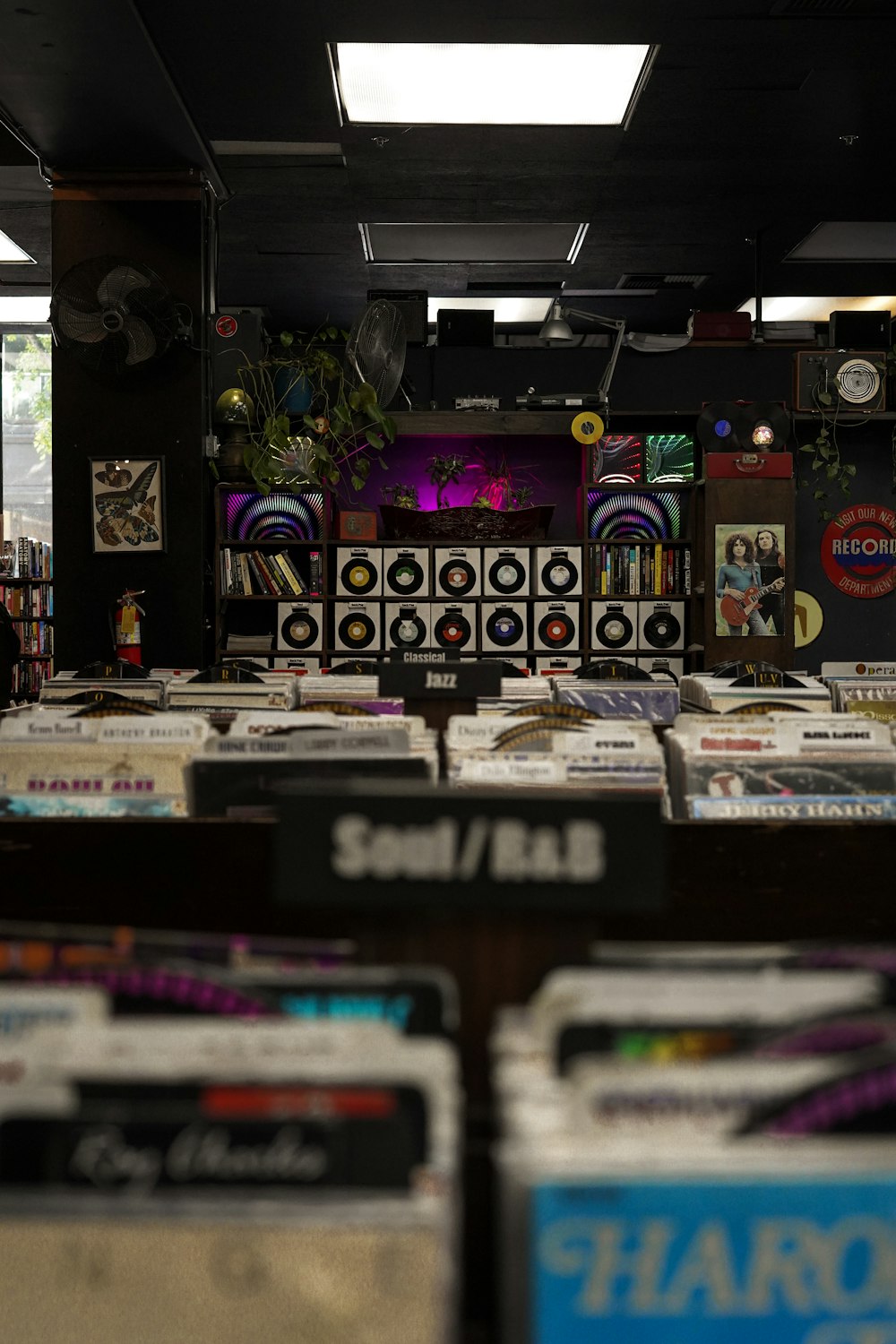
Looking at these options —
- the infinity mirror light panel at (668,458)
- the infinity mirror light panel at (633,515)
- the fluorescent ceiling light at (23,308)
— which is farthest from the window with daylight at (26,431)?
the infinity mirror light panel at (668,458)

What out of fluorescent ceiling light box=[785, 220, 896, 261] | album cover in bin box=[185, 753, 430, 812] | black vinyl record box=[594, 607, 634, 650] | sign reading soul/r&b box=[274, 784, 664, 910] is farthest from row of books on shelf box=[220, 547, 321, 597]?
sign reading soul/r&b box=[274, 784, 664, 910]

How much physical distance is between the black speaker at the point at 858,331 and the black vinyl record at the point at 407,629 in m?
3.29

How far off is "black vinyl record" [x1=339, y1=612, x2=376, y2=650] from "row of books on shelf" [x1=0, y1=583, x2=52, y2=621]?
114 inches

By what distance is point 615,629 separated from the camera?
815 cm

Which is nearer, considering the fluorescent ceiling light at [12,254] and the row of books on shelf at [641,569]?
the fluorescent ceiling light at [12,254]

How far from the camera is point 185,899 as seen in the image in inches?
53.2

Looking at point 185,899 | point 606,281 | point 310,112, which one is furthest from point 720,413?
point 185,899

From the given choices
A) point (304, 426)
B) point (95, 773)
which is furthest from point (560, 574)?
point (95, 773)

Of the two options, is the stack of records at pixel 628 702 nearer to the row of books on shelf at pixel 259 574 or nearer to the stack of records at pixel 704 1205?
the stack of records at pixel 704 1205

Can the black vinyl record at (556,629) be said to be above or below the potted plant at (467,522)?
below

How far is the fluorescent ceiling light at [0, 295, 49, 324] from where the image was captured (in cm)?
Answer: 928

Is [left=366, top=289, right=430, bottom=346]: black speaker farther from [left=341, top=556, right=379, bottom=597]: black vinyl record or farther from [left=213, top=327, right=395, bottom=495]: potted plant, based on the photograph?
[left=341, top=556, right=379, bottom=597]: black vinyl record

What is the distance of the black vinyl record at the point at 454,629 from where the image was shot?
812cm

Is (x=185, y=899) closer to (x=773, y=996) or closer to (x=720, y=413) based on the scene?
(x=773, y=996)
